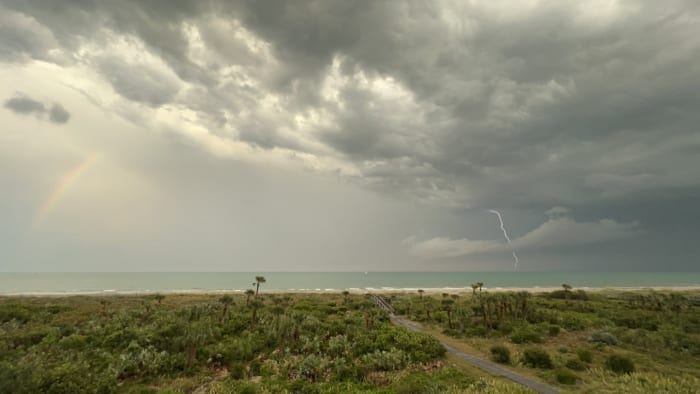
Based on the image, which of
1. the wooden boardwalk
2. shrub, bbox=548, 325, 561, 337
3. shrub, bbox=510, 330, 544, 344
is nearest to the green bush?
the wooden boardwalk

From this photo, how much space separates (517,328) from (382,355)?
79.8ft

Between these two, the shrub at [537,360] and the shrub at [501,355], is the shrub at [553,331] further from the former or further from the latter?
the shrub at [501,355]

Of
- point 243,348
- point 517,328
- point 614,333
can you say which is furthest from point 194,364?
point 614,333

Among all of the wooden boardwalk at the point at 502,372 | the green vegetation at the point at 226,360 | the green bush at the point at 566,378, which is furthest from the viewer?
the green bush at the point at 566,378

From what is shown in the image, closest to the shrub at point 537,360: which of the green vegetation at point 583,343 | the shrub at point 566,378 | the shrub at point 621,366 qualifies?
the green vegetation at point 583,343

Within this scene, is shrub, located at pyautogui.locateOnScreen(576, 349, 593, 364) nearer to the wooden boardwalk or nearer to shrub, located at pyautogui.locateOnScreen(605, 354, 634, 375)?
shrub, located at pyautogui.locateOnScreen(605, 354, 634, 375)

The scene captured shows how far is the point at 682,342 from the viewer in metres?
32.6

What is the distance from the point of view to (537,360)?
86.0 feet

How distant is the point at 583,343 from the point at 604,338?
7.84 feet

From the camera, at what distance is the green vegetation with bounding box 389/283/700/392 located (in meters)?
22.8

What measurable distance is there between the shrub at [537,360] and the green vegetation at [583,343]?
0.08 m

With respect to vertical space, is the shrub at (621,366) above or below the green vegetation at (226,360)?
above

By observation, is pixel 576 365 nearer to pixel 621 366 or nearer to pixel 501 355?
pixel 621 366

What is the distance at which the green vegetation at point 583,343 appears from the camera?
897 inches
